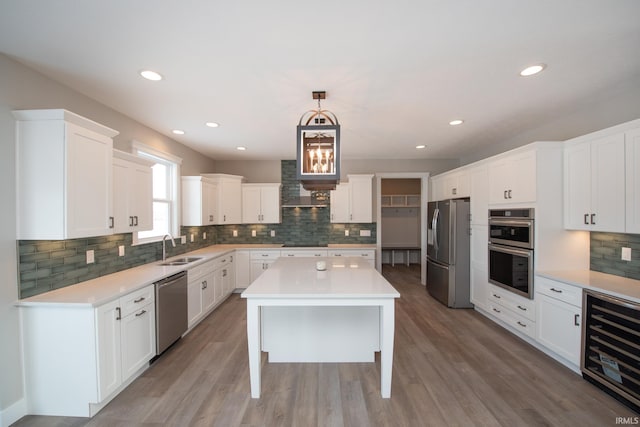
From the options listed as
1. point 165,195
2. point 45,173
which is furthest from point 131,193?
point 165,195

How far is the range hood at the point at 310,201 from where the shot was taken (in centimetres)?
512

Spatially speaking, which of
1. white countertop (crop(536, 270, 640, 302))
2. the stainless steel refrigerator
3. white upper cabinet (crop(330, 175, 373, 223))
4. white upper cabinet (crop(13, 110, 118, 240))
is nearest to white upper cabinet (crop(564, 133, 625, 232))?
white countertop (crop(536, 270, 640, 302))

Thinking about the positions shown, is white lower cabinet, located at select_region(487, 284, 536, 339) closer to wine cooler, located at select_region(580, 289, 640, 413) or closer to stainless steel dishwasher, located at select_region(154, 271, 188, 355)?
wine cooler, located at select_region(580, 289, 640, 413)

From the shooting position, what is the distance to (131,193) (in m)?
2.67

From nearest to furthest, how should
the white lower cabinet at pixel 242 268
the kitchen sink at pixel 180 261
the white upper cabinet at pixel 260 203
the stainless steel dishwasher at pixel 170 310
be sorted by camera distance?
the stainless steel dishwasher at pixel 170 310
the kitchen sink at pixel 180 261
the white lower cabinet at pixel 242 268
the white upper cabinet at pixel 260 203

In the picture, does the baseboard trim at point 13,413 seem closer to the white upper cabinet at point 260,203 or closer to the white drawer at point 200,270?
the white drawer at point 200,270

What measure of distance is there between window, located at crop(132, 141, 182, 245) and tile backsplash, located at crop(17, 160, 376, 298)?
234 millimetres

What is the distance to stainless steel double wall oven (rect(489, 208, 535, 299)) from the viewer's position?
2.91 m

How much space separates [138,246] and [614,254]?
511cm

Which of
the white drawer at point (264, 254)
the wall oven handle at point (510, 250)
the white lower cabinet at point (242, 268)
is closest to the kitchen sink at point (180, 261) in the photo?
the white lower cabinet at point (242, 268)

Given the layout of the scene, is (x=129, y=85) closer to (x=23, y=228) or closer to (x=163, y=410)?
(x=23, y=228)

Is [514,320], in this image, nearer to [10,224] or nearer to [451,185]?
[451,185]

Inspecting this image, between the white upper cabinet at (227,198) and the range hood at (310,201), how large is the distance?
905 mm

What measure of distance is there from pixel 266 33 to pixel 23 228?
7.26 ft
